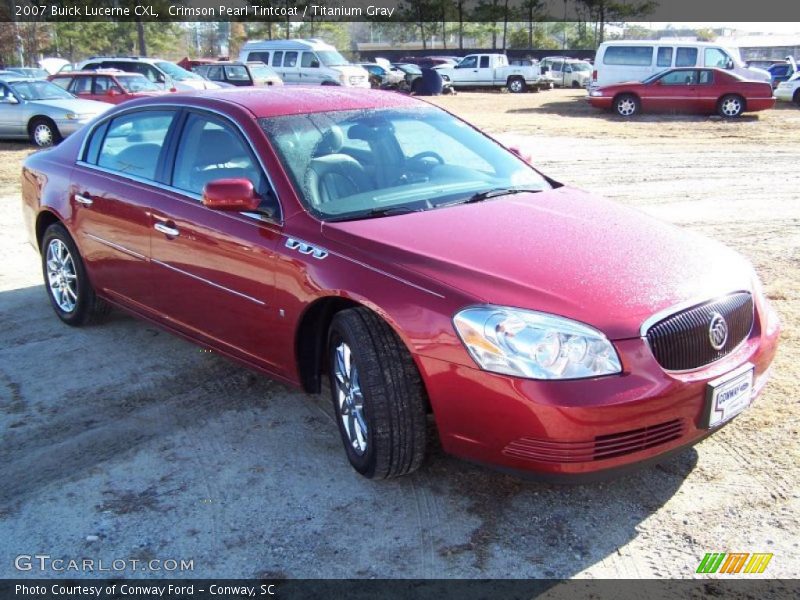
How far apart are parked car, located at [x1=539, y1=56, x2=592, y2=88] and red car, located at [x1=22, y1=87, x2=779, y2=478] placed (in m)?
37.3

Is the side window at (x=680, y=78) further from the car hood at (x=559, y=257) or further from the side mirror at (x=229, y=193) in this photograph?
the side mirror at (x=229, y=193)

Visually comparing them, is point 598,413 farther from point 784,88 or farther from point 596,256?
point 784,88

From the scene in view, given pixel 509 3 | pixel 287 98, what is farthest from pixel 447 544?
pixel 509 3

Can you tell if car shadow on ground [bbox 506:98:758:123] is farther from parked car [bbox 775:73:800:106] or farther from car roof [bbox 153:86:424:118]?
car roof [bbox 153:86:424:118]

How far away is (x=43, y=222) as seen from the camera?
19.3 feet

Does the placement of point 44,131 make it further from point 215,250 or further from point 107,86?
point 215,250

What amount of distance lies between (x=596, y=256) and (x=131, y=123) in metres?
3.16

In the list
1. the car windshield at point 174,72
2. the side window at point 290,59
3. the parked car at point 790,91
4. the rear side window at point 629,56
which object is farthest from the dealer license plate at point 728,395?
the side window at point 290,59

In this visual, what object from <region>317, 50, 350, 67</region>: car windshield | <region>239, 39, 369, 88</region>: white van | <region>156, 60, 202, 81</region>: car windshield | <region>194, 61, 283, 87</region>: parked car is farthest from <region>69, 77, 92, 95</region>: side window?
<region>317, 50, 350, 67</region>: car windshield

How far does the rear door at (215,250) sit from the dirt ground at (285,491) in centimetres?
45

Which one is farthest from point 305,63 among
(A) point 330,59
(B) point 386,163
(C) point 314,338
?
(C) point 314,338

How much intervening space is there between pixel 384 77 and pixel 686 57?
16.4 meters

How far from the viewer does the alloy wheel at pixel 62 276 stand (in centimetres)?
558

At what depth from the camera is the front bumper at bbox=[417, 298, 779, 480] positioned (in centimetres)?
289
